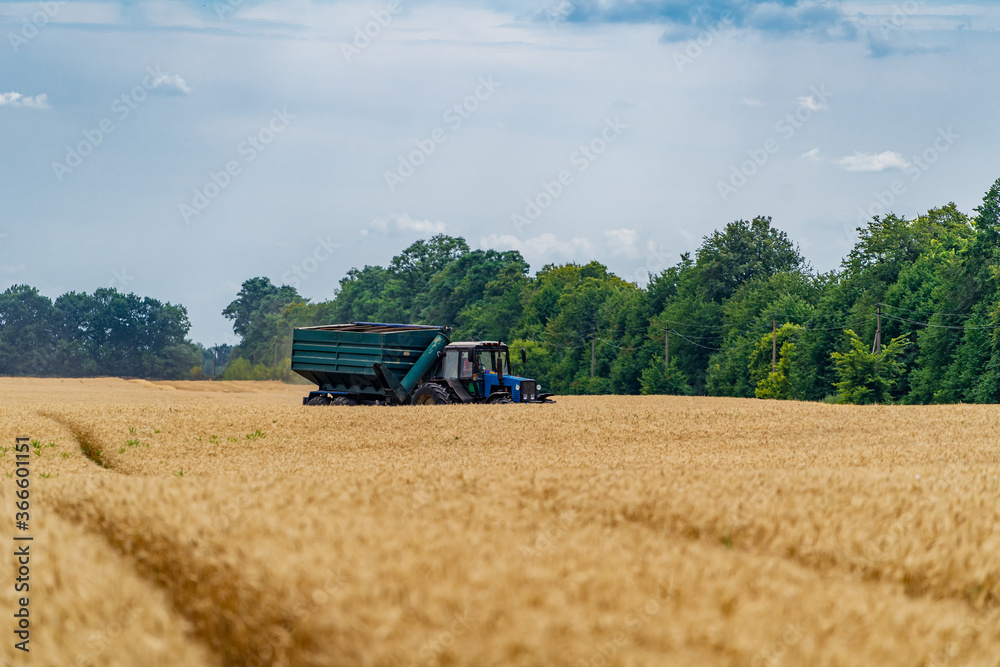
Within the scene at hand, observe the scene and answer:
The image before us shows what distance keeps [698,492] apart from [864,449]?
9109 mm

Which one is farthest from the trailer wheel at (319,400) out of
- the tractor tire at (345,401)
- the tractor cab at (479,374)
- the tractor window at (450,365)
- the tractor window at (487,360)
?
the tractor window at (487,360)

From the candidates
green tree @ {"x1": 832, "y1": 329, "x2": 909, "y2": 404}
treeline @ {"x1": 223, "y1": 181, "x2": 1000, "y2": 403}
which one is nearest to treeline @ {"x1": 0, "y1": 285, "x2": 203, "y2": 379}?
treeline @ {"x1": 223, "y1": 181, "x2": 1000, "y2": 403}

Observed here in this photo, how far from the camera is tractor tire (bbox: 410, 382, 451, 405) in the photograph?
27.7 m

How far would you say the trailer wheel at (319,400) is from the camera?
2917 centimetres

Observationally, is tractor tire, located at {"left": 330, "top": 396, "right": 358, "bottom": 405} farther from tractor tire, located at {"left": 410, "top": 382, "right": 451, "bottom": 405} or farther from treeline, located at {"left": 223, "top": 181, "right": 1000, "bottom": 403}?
treeline, located at {"left": 223, "top": 181, "right": 1000, "bottom": 403}

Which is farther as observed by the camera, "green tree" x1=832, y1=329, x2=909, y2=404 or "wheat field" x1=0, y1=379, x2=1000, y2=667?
"green tree" x1=832, y1=329, x2=909, y2=404

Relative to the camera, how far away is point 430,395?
27.9 meters

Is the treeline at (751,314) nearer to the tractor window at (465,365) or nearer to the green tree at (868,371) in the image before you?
the green tree at (868,371)

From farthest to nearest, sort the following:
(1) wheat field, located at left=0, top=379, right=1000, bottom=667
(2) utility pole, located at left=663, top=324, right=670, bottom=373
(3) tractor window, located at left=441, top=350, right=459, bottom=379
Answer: (2) utility pole, located at left=663, top=324, right=670, bottom=373, (3) tractor window, located at left=441, top=350, right=459, bottom=379, (1) wheat field, located at left=0, top=379, right=1000, bottom=667

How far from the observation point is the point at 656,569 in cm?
353

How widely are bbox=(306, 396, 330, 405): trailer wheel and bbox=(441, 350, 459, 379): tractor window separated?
3.91 metres

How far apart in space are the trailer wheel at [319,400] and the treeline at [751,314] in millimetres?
37802

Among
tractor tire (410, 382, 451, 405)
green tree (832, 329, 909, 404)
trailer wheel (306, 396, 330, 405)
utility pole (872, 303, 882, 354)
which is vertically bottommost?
trailer wheel (306, 396, 330, 405)

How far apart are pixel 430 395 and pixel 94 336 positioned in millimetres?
100215
